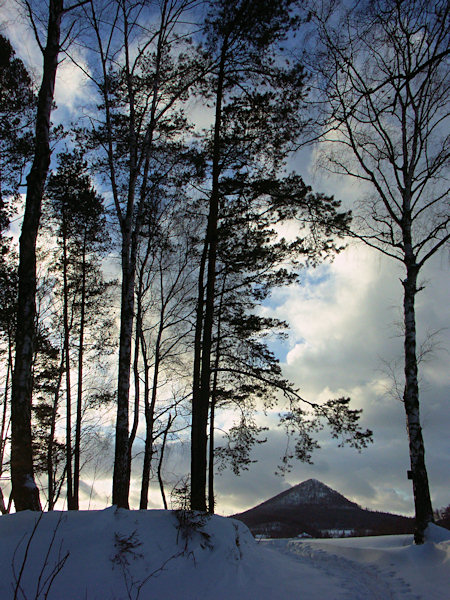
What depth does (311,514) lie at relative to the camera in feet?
404

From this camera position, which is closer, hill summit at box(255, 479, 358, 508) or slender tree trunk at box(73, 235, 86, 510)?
slender tree trunk at box(73, 235, 86, 510)

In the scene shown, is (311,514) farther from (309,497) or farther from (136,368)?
(136,368)

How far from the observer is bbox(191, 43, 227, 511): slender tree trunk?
850 cm

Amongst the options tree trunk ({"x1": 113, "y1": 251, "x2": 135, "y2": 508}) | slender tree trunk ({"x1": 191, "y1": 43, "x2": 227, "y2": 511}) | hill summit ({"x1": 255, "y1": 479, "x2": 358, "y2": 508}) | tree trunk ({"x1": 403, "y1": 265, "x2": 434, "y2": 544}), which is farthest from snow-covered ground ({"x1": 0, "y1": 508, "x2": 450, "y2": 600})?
hill summit ({"x1": 255, "y1": 479, "x2": 358, "y2": 508})

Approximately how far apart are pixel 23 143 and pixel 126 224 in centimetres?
350

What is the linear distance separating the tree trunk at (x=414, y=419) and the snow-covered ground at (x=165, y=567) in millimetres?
1344

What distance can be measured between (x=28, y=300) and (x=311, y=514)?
139446mm

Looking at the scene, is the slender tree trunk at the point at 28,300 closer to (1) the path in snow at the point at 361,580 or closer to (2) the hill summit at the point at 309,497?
(1) the path in snow at the point at 361,580

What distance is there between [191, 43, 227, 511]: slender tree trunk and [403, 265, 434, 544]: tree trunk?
455 centimetres

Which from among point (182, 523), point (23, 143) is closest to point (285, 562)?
point (182, 523)

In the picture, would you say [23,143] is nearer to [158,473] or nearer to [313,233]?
[313,233]

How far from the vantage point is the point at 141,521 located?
5.17 meters

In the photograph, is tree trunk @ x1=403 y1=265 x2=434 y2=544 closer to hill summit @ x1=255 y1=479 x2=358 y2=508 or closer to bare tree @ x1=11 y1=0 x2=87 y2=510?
bare tree @ x1=11 y1=0 x2=87 y2=510

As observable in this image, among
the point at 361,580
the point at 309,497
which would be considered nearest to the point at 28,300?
the point at 361,580
